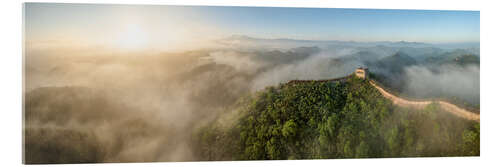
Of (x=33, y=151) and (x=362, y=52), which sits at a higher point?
(x=362, y=52)

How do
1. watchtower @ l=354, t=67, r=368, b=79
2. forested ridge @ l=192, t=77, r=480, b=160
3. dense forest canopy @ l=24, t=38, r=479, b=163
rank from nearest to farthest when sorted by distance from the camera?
dense forest canopy @ l=24, t=38, r=479, b=163
forested ridge @ l=192, t=77, r=480, b=160
watchtower @ l=354, t=67, r=368, b=79

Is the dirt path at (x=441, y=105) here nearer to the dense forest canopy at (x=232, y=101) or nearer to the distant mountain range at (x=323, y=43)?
the dense forest canopy at (x=232, y=101)

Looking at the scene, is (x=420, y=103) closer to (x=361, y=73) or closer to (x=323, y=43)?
(x=361, y=73)

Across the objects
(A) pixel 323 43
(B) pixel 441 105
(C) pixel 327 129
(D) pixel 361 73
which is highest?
(A) pixel 323 43

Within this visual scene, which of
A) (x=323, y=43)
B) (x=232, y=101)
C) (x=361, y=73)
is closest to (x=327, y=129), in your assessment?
(x=361, y=73)

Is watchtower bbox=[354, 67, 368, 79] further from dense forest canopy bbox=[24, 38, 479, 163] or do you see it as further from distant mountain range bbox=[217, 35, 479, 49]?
distant mountain range bbox=[217, 35, 479, 49]

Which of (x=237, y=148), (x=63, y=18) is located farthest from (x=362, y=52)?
(x=63, y=18)

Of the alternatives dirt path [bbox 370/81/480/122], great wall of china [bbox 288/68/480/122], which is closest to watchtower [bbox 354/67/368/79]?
great wall of china [bbox 288/68/480/122]

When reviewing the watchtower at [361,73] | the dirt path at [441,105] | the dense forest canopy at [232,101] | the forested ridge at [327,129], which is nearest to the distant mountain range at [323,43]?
the dense forest canopy at [232,101]

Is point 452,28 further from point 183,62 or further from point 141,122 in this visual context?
point 141,122
